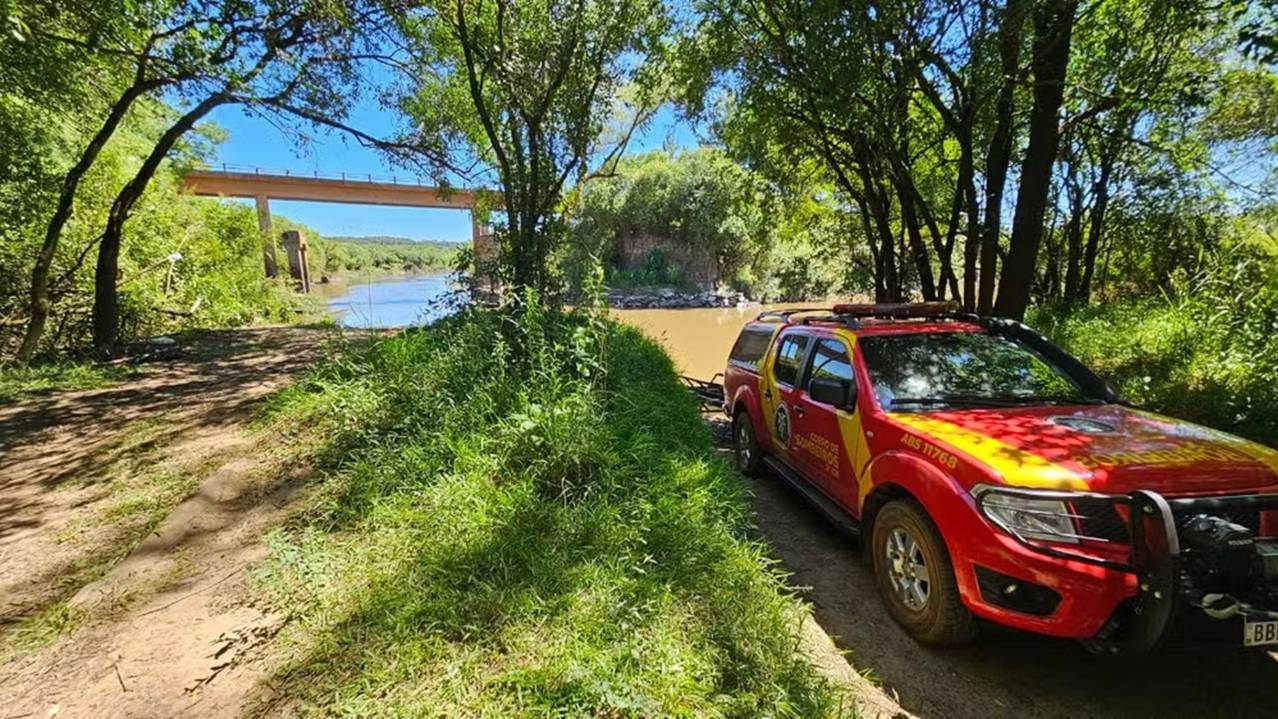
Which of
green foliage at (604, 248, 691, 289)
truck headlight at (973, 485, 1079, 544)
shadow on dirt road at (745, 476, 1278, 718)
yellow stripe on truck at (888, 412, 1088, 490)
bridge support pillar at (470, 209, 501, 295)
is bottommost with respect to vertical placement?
shadow on dirt road at (745, 476, 1278, 718)

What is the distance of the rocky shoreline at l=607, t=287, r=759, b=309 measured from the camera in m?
32.2

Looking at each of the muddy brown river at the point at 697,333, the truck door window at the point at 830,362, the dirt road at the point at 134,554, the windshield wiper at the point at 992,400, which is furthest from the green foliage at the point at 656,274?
the windshield wiper at the point at 992,400

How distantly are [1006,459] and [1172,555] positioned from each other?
2.09 feet

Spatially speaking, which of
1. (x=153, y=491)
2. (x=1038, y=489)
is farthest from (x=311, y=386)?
(x=1038, y=489)

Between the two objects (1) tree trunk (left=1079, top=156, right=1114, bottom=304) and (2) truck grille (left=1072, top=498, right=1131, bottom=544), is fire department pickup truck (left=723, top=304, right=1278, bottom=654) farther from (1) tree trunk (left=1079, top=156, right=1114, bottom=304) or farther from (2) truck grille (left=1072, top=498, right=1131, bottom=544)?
(1) tree trunk (left=1079, top=156, right=1114, bottom=304)

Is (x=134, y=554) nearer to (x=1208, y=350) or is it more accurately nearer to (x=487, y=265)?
(x=487, y=265)

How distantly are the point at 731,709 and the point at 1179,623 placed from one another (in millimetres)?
1773

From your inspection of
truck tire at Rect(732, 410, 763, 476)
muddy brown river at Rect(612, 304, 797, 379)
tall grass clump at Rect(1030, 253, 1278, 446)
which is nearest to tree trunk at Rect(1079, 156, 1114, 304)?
tall grass clump at Rect(1030, 253, 1278, 446)

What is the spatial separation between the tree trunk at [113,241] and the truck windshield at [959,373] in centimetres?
945

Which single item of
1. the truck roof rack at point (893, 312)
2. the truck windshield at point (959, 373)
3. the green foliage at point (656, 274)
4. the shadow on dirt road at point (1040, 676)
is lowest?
the shadow on dirt road at point (1040, 676)

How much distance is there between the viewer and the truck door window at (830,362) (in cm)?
392

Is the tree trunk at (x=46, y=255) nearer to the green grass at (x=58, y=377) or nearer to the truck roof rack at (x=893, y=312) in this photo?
the green grass at (x=58, y=377)

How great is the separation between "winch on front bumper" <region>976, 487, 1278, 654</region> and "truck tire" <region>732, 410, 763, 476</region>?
3162 mm

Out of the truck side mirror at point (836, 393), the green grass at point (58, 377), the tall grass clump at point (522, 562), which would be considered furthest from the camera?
the green grass at point (58, 377)
